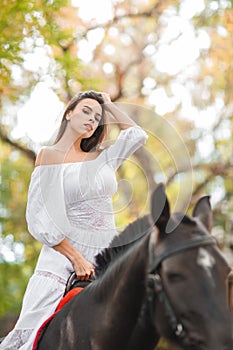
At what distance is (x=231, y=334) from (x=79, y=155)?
199 cm

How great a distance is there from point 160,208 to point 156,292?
1.29ft

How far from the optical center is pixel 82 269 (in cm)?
432

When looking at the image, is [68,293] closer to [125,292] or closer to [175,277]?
[125,292]

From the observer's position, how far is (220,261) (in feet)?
10.7

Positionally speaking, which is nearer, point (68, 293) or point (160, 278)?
point (160, 278)

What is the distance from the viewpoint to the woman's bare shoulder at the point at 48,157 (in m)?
4.59

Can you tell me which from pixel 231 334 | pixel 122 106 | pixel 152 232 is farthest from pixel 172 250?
pixel 122 106

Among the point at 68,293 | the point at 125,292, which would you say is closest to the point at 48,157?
the point at 68,293

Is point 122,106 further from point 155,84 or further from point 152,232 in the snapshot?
point 155,84

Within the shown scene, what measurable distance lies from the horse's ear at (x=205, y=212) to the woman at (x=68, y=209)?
0.98 meters

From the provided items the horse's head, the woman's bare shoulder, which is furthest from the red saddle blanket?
the horse's head

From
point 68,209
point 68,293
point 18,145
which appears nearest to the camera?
point 68,293

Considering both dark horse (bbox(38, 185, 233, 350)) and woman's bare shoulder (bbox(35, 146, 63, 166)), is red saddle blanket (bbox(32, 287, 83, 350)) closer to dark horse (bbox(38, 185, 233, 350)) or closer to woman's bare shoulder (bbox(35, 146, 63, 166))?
dark horse (bbox(38, 185, 233, 350))

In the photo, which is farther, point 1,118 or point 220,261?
point 1,118
